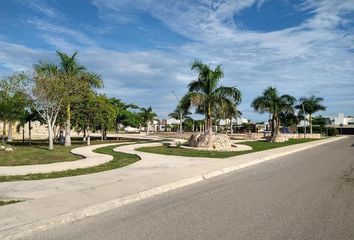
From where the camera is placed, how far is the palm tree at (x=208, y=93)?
2969 centimetres

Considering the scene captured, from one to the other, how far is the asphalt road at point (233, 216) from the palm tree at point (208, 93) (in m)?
18.3

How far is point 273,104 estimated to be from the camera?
48.6 metres

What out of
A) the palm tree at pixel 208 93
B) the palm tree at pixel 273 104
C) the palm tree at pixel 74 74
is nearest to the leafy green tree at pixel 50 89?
the palm tree at pixel 74 74

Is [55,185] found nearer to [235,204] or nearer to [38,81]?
[235,204]

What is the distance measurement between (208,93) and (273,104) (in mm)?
→ 20639

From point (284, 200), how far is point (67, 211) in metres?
4.91

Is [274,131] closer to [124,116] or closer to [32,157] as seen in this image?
[124,116]

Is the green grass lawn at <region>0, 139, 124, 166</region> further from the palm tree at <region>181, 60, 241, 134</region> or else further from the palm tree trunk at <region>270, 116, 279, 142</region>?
the palm tree trunk at <region>270, 116, 279, 142</region>

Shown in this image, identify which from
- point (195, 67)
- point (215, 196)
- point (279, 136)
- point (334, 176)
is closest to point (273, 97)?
point (279, 136)

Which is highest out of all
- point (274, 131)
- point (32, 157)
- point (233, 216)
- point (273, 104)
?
point (273, 104)

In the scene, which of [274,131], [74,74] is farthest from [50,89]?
[274,131]

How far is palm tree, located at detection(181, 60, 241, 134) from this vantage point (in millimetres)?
29688

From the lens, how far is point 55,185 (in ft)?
35.5

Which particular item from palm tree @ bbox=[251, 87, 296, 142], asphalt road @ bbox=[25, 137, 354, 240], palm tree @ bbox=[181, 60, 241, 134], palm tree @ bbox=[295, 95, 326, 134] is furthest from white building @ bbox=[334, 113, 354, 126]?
asphalt road @ bbox=[25, 137, 354, 240]
